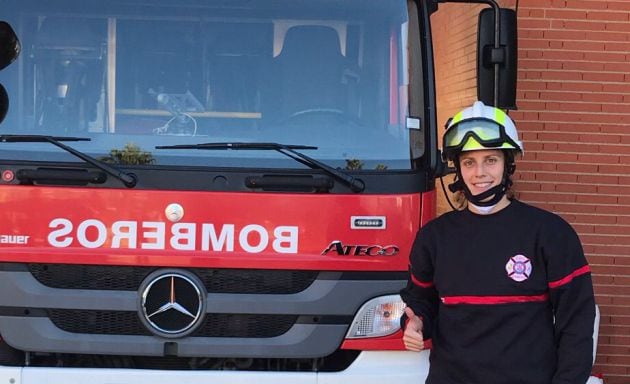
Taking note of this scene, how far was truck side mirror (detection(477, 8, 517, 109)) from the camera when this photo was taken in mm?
3904

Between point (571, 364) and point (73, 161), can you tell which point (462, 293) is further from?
point (73, 161)

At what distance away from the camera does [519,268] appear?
284cm

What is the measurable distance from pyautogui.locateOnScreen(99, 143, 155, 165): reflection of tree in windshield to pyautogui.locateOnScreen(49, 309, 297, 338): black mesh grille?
66 centimetres

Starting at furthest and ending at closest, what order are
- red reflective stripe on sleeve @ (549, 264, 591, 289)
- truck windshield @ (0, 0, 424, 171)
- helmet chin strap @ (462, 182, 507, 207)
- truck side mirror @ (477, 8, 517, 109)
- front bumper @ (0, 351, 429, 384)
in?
truck side mirror @ (477, 8, 517, 109) < truck windshield @ (0, 0, 424, 171) < front bumper @ (0, 351, 429, 384) < helmet chin strap @ (462, 182, 507, 207) < red reflective stripe on sleeve @ (549, 264, 591, 289)

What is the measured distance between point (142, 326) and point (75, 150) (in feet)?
2.71

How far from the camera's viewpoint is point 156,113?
12.3 ft

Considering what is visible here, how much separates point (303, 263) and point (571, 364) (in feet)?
4.27

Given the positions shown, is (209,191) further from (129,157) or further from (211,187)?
(129,157)

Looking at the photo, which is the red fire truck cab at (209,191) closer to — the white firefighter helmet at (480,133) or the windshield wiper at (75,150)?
the windshield wiper at (75,150)

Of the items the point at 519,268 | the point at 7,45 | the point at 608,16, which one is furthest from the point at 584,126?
the point at 7,45

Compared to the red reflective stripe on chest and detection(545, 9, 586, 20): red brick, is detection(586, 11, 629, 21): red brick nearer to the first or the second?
detection(545, 9, 586, 20): red brick

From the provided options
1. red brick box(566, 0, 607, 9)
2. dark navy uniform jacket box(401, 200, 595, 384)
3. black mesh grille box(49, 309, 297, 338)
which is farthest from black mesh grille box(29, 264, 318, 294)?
red brick box(566, 0, 607, 9)

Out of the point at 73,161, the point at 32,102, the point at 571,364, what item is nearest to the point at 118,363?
the point at 73,161

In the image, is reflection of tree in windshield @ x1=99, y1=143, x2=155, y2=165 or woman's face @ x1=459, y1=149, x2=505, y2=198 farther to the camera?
reflection of tree in windshield @ x1=99, y1=143, x2=155, y2=165
